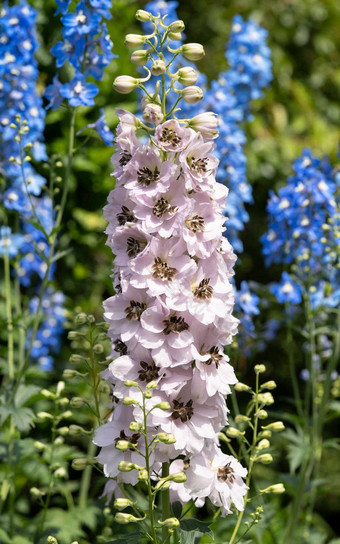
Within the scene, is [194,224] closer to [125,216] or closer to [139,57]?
[125,216]

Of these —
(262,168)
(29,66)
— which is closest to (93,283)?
(262,168)

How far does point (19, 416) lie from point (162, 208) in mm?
1233

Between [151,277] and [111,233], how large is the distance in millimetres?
179

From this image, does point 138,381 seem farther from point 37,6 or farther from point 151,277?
point 37,6

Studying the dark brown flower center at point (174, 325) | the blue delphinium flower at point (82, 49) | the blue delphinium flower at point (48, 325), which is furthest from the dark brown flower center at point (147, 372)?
the blue delphinium flower at point (48, 325)

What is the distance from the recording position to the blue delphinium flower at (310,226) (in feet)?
10.2

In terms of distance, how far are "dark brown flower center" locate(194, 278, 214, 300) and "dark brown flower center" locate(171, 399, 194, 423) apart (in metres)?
0.26

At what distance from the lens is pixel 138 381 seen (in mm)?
1721

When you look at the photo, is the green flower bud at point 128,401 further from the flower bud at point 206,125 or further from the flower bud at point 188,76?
the flower bud at point 188,76

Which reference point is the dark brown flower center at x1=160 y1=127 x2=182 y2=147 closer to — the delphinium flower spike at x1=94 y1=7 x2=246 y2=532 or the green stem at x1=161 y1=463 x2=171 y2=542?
the delphinium flower spike at x1=94 y1=7 x2=246 y2=532

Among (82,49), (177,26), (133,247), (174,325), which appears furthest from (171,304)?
(82,49)

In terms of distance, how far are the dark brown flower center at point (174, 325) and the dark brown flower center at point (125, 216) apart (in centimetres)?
27

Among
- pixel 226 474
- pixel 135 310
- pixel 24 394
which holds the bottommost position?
pixel 24 394

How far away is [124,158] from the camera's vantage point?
69.9 inches
